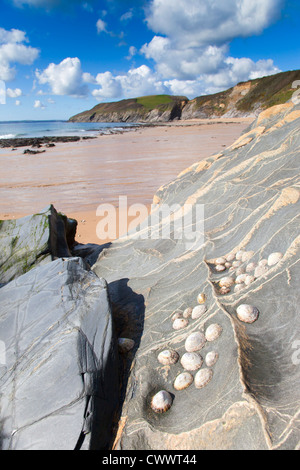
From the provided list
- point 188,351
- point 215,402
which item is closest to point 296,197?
point 188,351

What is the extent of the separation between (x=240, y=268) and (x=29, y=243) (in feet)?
10.3

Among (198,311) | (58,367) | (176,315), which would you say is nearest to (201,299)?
(198,311)

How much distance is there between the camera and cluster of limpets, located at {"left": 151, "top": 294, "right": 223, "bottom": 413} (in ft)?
6.30

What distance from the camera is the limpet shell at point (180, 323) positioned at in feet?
7.90

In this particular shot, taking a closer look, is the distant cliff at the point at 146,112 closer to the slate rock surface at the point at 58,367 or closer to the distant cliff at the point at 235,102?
the distant cliff at the point at 235,102

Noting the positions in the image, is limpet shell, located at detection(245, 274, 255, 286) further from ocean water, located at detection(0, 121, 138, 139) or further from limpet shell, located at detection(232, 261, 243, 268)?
ocean water, located at detection(0, 121, 138, 139)

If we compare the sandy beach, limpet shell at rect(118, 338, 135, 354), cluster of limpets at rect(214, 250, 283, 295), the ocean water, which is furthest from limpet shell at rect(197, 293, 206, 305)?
the ocean water

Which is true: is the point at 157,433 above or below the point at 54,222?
below

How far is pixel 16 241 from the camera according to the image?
445 cm

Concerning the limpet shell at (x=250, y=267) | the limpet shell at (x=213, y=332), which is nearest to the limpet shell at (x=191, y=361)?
the limpet shell at (x=213, y=332)

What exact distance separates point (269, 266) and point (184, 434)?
1.46m

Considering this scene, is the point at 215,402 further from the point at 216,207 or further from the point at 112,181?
the point at 112,181

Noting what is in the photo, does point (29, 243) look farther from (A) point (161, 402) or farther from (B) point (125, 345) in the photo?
(A) point (161, 402)

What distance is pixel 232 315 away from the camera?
2.20m
